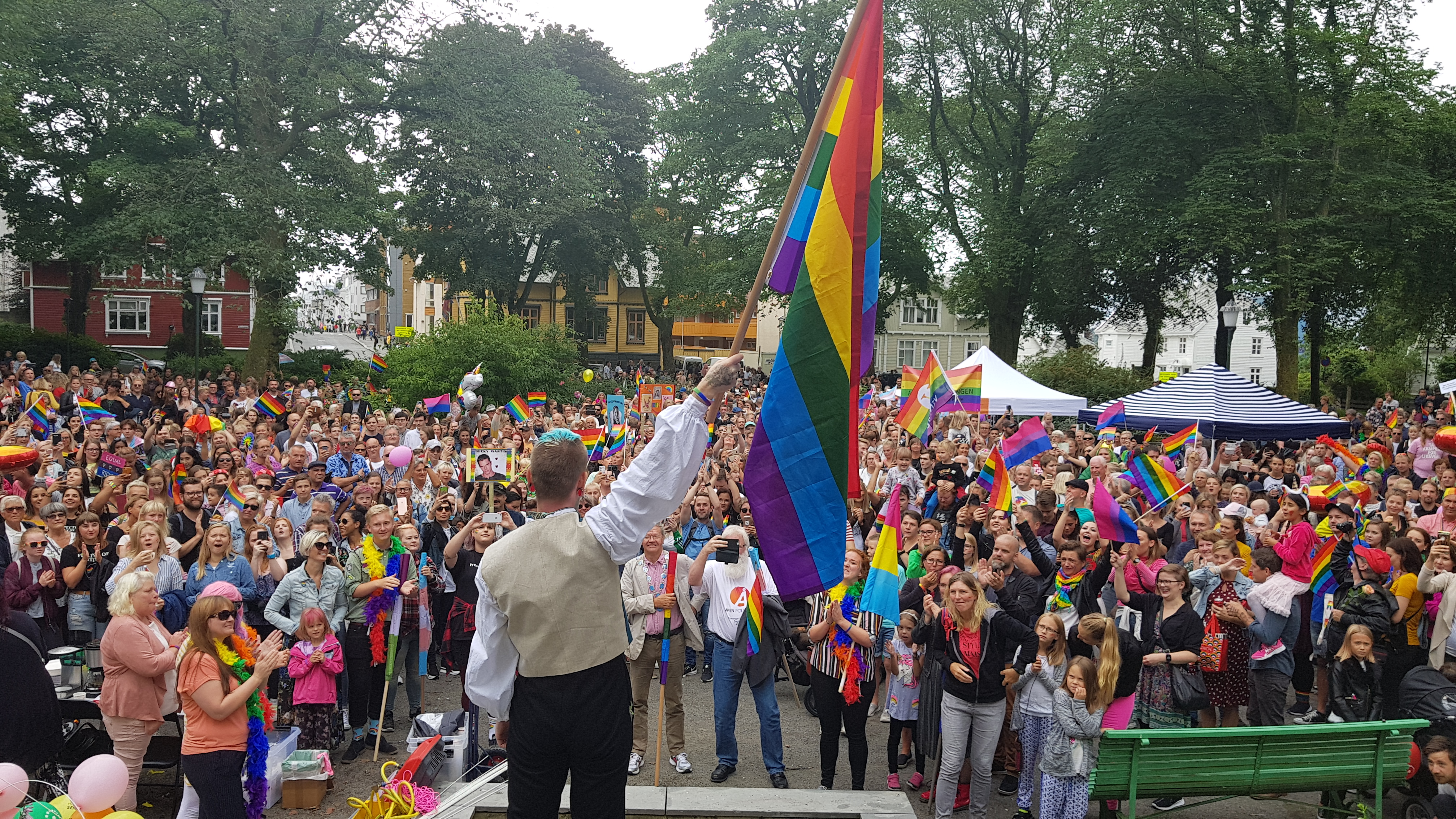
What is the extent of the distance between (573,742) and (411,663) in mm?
5460

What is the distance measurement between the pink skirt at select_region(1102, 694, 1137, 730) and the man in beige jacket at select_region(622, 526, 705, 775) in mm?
2840

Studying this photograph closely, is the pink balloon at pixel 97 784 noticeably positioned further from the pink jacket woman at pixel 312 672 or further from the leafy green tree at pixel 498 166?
the leafy green tree at pixel 498 166


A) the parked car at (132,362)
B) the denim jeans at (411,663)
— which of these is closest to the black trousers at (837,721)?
the denim jeans at (411,663)

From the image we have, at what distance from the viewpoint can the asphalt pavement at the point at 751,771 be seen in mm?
6816

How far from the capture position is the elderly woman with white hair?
559 centimetres

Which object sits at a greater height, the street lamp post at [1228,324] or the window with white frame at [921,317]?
the window with white frame at [921,317]

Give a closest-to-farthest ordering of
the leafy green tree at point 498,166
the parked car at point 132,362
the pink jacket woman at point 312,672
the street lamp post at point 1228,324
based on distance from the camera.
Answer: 1. the pink jacket woman at point 312,672
2. the street lamp post at point 1228,324
3. the leafy green tree at point 498,166
4. the parked car at point 132,362

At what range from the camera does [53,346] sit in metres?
33.6

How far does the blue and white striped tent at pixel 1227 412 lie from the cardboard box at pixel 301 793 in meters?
15.1

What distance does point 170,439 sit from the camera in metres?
13.2

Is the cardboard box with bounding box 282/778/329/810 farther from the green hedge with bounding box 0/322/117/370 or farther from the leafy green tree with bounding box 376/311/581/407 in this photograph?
the green hedge with bounding box 0/322/117/370

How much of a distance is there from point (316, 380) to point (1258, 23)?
1238 inches

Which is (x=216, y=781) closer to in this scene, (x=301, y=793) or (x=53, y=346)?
(x=301, y=793)

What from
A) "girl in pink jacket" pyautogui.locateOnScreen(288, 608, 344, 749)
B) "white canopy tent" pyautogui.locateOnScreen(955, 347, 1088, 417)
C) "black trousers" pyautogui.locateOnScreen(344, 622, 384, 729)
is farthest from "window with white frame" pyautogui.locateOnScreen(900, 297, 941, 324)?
"girl in pink jacket" pyautogui.locateOnScreen(288, 608, 344, 749)
